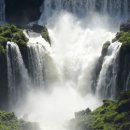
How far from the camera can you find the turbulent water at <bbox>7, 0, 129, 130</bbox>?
119 m

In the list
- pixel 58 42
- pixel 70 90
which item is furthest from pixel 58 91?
pixel 58 42

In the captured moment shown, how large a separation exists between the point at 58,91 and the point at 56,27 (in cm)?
1764

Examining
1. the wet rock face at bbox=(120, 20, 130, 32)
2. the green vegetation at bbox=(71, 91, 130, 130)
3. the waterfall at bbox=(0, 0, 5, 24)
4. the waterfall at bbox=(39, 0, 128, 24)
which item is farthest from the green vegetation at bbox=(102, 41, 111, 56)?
the waterfall at bbox=(0, 0, 5, 24)

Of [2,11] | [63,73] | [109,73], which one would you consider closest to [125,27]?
[109,73]

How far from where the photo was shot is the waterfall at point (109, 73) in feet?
392

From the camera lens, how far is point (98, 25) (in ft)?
455

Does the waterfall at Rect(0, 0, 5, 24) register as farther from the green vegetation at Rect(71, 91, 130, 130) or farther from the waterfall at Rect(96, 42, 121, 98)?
the green vegetation at Rect(71, 91, 130, 130)

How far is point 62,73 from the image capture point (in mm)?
127188

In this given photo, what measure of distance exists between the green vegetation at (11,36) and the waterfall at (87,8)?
1500 centimetres

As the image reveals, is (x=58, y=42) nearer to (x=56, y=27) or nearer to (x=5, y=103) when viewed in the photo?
(x=56, y=27)

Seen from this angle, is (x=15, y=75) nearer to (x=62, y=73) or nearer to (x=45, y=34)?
(x=62, y=73)

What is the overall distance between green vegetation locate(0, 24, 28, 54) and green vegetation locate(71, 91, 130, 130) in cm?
2003

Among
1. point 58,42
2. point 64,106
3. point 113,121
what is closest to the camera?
point 113,121

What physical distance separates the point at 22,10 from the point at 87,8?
11.4 m
